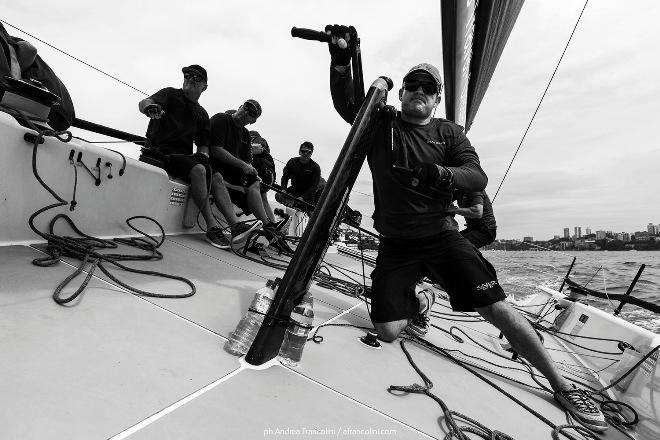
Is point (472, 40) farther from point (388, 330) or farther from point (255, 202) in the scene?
point (388, 330)

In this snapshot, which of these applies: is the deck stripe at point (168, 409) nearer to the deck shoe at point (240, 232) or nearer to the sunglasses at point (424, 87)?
the sunglasses at point (424, 87)

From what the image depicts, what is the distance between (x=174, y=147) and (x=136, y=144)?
327 millimetres

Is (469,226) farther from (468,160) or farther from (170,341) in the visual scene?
(170,341)

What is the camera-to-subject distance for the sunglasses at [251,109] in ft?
11.5

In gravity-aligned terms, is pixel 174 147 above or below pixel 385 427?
above

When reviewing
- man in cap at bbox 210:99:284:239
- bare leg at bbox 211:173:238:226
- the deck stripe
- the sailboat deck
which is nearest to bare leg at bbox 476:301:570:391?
the sailboat deck

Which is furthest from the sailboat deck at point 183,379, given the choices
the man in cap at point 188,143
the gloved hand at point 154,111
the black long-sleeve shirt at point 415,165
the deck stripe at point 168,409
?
the gloved hand at point 154,111

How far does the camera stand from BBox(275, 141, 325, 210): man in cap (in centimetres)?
636

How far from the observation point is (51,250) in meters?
1.55

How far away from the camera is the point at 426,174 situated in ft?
4.35

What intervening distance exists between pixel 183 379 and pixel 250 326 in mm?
310

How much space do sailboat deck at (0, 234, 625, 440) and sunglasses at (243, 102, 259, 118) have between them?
212cm

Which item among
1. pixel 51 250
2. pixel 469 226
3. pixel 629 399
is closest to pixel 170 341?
pixel 51 250

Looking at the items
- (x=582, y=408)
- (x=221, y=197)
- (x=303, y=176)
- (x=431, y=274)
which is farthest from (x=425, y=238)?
(x=303, y=176)
